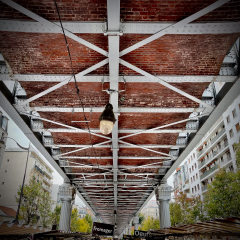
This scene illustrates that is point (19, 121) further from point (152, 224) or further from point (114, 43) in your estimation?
point (152, 224)

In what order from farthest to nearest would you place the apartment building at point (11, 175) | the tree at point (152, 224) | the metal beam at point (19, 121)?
the tree at point (152, 224) → the apartment building at point (11, 175) → the metal beam at point (19, 121)

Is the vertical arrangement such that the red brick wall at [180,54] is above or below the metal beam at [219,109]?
above

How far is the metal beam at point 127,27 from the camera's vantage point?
4.80m

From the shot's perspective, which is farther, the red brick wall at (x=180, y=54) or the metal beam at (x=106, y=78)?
the metal beam at (x=106, y=78)

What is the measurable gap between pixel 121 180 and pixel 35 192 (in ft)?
54.2

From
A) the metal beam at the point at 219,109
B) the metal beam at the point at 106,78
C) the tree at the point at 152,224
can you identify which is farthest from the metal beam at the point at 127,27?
the tree at the point at 152,224

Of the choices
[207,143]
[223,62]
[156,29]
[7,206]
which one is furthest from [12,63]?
[207,143]

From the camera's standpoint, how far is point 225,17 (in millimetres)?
4906

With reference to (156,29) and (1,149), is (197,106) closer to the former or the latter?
(156,29)

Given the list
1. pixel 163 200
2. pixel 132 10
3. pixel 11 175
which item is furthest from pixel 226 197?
pixel 11 175

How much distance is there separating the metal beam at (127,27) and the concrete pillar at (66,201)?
14.5 meters

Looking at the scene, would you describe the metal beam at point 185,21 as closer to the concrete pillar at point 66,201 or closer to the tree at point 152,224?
the concrete pillar at point 66,201

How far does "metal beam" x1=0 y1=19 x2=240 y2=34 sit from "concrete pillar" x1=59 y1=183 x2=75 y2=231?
14.5 m

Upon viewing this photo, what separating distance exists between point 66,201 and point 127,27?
15.6 m
